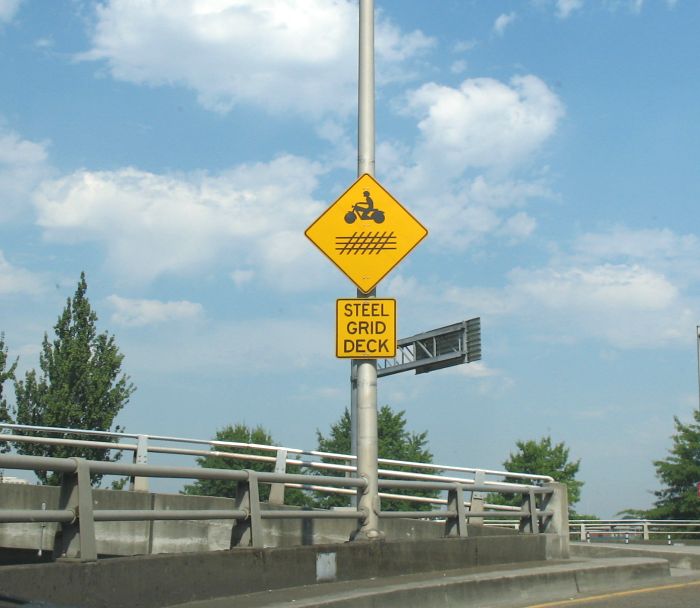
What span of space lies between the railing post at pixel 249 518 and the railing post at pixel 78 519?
6.38 ft

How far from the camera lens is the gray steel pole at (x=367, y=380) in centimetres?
1090

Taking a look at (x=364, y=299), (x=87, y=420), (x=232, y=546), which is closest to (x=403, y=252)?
(x=364, y=299)

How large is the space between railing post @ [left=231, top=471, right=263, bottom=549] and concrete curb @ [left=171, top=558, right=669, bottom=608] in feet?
1.67

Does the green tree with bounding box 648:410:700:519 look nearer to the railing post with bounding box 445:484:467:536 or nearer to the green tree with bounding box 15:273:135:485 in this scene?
the green tree with bounding box 15:273:135:485

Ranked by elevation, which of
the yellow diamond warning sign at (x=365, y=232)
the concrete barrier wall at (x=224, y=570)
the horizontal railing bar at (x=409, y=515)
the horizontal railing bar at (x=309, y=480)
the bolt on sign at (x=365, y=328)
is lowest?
the concrete barrier wall at (x=224, y=570)

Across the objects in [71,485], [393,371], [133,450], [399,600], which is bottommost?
[399,600]

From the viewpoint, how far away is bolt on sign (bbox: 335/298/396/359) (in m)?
11.3

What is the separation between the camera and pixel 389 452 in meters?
91.3

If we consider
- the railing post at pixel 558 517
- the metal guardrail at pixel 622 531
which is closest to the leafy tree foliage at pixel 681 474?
the metal guardrail at pixel 622 531

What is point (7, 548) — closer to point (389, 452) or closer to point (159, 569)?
point (159, 569)

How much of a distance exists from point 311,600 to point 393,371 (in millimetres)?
24174

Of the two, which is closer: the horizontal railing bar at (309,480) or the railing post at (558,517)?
the horizontal railing bar at (309,480)

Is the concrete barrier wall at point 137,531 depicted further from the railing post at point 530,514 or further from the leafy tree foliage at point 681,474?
the leafy tree foliage at point 681,474

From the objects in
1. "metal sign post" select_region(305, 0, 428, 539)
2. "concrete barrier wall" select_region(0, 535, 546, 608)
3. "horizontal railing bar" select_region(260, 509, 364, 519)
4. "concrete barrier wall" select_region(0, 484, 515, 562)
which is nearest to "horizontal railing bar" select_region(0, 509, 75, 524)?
"concrete barrier wall" select_region(0, 535, 546, 608)
